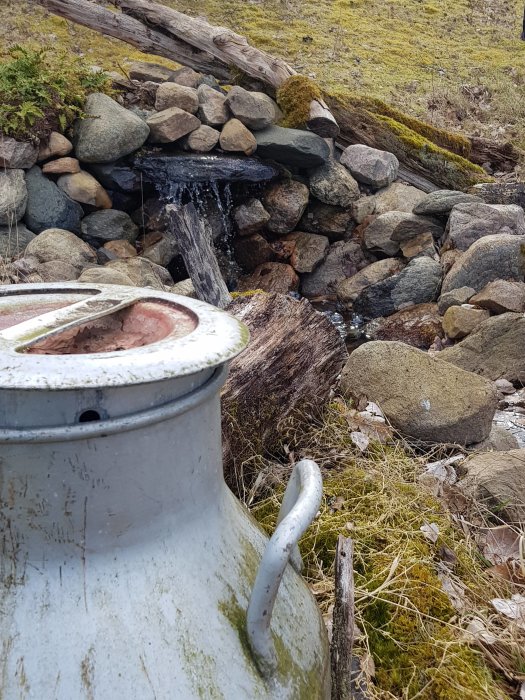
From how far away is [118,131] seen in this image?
23.0 feet

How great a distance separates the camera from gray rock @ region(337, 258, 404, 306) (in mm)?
7590

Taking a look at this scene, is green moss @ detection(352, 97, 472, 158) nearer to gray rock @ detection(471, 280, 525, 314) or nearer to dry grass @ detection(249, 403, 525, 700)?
gray rock @ detection(471, 280, 525, 314)

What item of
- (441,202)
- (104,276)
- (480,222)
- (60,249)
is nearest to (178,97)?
(60,249)

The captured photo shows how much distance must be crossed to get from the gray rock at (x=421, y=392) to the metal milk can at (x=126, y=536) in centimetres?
242

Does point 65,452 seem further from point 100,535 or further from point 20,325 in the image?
point 20,325

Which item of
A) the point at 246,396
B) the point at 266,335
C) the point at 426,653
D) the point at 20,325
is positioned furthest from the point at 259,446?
the point at 20,325

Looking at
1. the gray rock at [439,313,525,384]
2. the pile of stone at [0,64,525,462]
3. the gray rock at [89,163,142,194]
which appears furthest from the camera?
the gray rock at [89,163,142,194]

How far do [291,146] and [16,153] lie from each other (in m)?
3.00

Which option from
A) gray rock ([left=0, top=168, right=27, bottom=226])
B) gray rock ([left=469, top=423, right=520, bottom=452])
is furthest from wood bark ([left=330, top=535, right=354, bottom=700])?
gray rock ([left=0, top=168, right=27, bottom=226])

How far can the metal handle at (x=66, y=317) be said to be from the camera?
1.07m

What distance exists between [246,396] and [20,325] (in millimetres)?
1630

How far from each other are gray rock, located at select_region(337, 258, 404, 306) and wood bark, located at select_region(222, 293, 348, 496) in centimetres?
450

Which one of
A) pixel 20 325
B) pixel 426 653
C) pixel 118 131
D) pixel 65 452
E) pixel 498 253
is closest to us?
pixel 65 452

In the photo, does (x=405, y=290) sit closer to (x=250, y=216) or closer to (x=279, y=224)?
(x=279, y=224)
